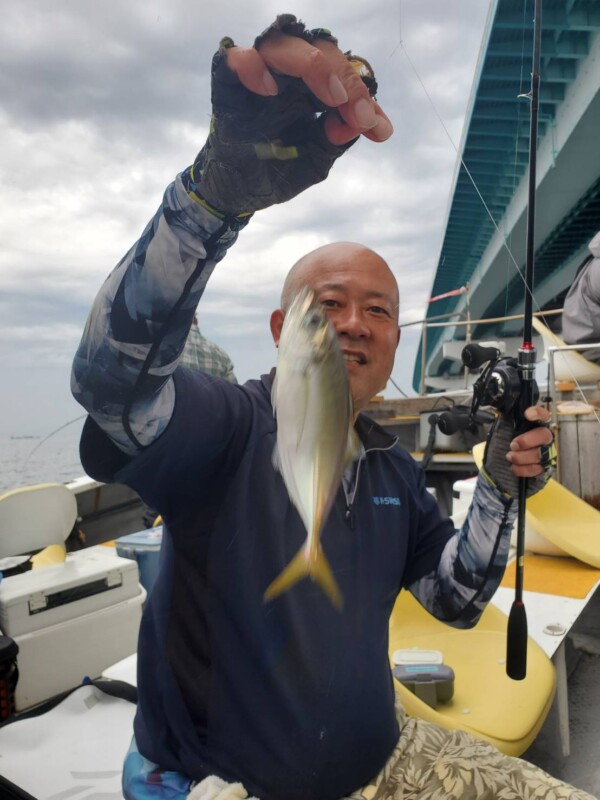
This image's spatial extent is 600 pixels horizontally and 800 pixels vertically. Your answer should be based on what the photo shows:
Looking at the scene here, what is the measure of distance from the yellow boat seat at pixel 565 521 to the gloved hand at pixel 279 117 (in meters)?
2.99

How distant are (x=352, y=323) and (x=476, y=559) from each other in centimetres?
95

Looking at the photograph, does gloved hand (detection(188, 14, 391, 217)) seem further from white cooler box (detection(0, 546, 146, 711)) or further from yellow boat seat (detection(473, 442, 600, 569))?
yellow boat seat (detection(473, 442, 600, 569))

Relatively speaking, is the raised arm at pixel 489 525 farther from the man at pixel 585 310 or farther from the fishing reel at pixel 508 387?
the man at pixel 585 310

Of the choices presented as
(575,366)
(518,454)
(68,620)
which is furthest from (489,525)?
(575,366)

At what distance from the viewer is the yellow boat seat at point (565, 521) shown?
373 cm

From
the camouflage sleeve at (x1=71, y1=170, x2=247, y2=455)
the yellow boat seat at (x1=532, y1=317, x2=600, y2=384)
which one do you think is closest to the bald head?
the camouflage sleeve at (x1=71, y1=170, x2=247, y2=455)

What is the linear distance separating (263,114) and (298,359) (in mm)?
354

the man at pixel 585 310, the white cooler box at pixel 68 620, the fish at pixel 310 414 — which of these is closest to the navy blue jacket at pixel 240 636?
the fish at pixel 310 414

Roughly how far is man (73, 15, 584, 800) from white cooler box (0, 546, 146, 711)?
176 centimetres

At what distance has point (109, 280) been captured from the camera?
0.97m

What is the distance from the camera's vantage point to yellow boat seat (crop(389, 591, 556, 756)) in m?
2.09

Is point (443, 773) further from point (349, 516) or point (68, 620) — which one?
point (68, 620)

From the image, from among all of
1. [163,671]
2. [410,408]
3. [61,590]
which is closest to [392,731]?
[163,671]

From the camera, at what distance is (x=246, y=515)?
1.36 metres
